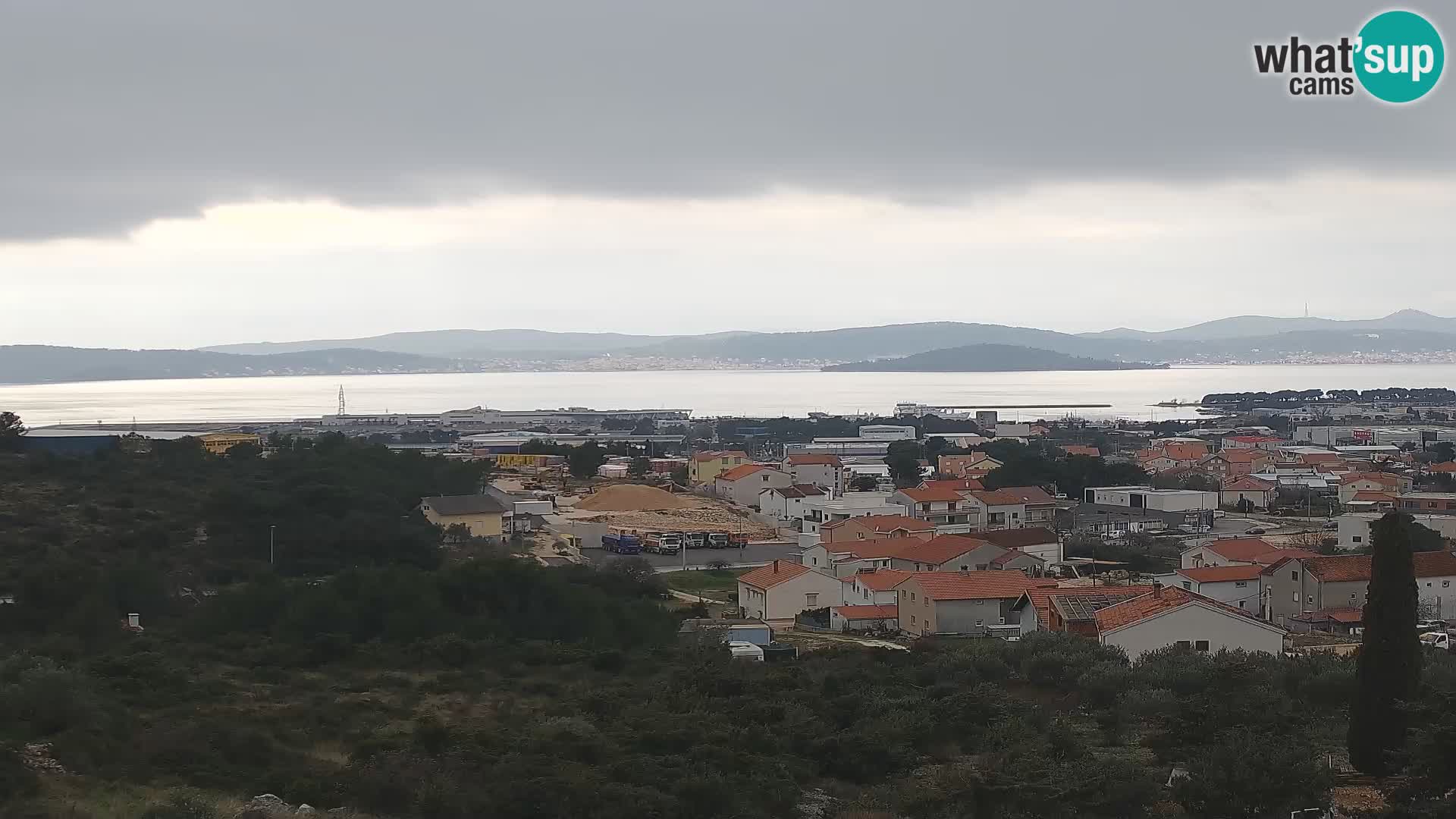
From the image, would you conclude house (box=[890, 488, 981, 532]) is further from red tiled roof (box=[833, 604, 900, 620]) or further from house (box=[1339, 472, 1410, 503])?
red tiled roof (box=[833, 604, 900, 620])

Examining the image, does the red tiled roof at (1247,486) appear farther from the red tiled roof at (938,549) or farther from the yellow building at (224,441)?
the yellow building at (224,441)

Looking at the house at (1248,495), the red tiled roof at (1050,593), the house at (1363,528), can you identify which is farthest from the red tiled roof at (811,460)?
the red tiled roof at (1050,593)

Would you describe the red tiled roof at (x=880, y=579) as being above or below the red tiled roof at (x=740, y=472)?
below

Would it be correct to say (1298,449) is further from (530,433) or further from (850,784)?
(850,784)

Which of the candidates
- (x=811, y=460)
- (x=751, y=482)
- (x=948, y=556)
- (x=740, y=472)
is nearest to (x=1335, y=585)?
(x=948, y=556)

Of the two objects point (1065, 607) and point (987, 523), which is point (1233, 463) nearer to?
point (987, 523)

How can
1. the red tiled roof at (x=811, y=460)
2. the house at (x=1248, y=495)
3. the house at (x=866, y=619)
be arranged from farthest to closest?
the red tiled roof at (x=811, y=460), the house at (x=1248, y=495), the house at (x=866, y=619)
